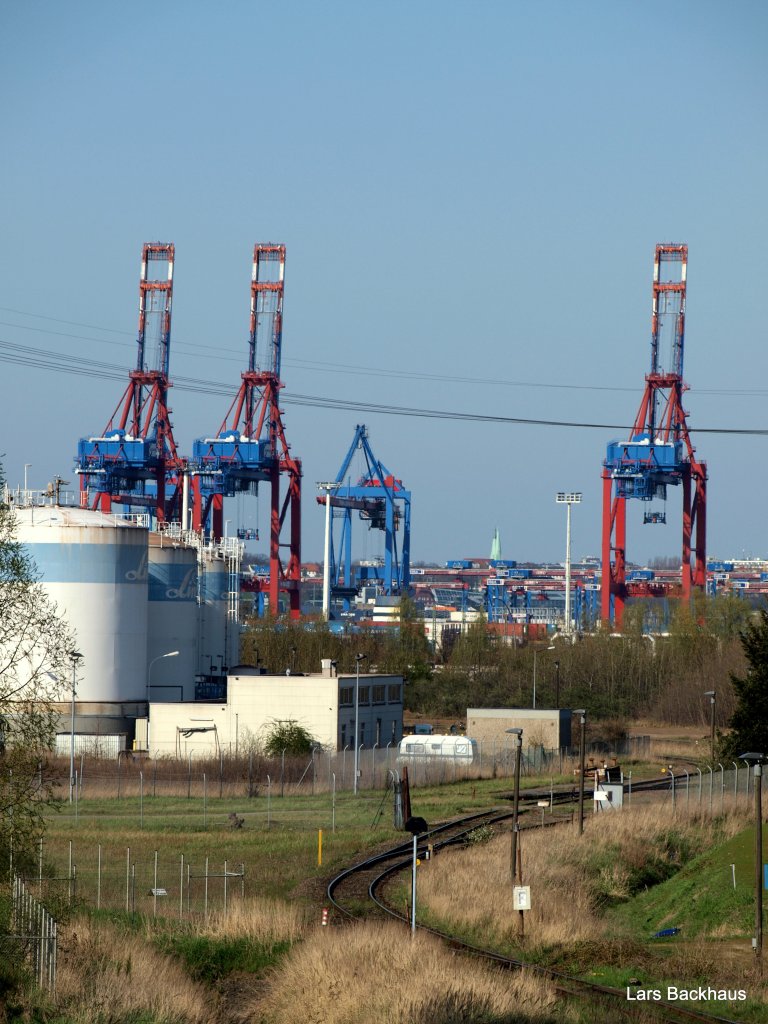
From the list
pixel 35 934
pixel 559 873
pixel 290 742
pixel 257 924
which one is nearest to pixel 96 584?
pixel 290 742

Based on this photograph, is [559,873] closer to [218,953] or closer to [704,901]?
[704,901]

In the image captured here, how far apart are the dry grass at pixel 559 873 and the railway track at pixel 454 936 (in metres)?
0.87

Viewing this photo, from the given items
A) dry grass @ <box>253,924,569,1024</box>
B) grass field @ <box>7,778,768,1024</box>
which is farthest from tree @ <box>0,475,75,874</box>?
dry grass @ <box>253,924,569,1024</box>

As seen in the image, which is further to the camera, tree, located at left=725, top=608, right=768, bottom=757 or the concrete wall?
the concrete wall

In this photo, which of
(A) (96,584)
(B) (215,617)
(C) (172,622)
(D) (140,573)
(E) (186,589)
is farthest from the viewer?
(B) (215,617)

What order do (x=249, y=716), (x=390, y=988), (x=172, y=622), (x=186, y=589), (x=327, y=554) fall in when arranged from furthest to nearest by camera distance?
(x=327, y=554)
(x=186, y=589)
(x=172, y=622)
(x=249, y=716)
(x=390, y=988)

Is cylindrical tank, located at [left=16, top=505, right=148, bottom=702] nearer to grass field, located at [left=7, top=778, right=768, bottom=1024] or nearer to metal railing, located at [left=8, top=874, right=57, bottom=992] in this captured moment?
grass field, located at [left=7, top=778, right=768, bottom=1024]

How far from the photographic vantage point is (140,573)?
55594 millimetres

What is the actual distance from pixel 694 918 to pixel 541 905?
8.48 ft

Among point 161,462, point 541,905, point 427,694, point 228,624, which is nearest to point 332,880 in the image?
point 541,905

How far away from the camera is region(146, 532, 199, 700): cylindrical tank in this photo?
5878 cm

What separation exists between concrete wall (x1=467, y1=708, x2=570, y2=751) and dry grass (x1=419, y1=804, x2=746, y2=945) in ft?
61.6

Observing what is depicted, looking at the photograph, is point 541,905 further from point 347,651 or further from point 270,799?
point 347,651

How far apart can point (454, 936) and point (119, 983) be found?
6.16m
